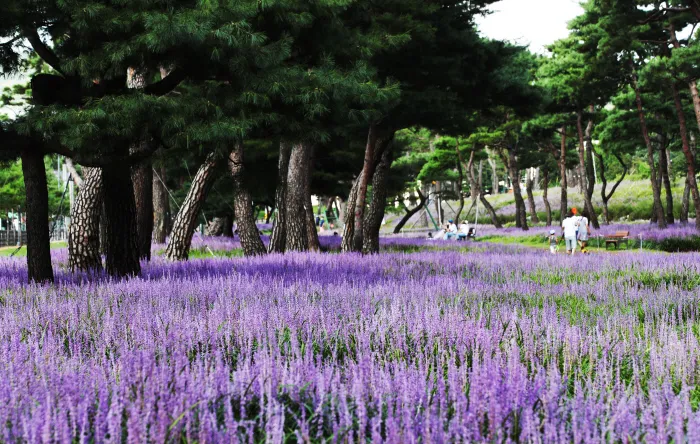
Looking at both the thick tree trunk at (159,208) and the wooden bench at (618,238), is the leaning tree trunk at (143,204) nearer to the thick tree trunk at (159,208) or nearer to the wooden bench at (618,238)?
the thick tree trunk at (159,208)

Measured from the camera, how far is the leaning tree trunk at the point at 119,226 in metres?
8.00

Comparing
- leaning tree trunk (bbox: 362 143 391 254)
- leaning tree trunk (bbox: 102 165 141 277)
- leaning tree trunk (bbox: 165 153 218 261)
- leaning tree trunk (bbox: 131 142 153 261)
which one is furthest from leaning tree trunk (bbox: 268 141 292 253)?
leaning tree trunk (bbox: 102 165 141 277)

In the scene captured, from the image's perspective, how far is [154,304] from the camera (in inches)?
211

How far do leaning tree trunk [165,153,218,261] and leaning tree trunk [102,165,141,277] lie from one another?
4663 millimetres

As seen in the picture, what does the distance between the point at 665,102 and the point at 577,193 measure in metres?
26.6

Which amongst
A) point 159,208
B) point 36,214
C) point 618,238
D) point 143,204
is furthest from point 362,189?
point 618,238

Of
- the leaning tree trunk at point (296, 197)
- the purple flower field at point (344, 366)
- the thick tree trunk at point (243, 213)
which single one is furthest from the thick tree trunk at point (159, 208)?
the purple flower field at point (344, 366)

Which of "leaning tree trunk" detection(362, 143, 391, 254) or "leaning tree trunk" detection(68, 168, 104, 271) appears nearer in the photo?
"leaning tree trunk" detection(68, 168, 104, 271)

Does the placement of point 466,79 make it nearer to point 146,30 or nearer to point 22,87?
point 146,30

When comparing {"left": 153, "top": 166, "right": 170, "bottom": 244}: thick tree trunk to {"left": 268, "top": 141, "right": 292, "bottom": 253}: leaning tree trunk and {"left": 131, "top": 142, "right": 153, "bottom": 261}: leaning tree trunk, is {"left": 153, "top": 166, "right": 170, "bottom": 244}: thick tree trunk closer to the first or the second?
{"left": 268, "top": 141, "right": 292, "bottom": 253}: leaning tree trunk

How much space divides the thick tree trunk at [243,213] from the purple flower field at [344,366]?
7207 millimetres

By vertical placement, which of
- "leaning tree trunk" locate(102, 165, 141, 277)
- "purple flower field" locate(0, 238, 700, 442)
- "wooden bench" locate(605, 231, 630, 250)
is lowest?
"wooden bench" locate(605, 231, 630, 250)

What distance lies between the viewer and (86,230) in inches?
397

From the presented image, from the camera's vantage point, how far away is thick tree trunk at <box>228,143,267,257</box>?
14516mm
